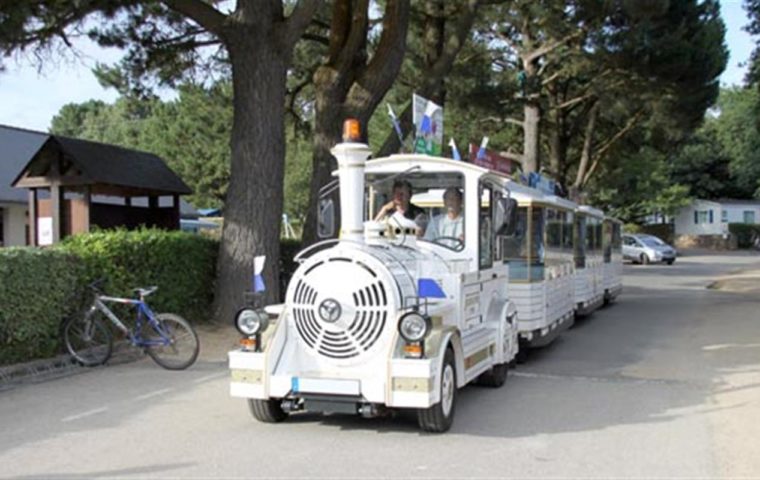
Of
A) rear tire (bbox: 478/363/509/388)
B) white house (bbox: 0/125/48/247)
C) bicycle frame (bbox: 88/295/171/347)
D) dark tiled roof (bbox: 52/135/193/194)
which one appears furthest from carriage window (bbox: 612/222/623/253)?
white house (bbox: 0/125/48/247)

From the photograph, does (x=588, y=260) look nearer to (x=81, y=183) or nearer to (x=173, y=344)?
(x=173, y=344)

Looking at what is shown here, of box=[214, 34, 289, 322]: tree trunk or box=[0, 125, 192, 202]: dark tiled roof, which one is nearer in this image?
box=[214, 34, 289, 322]: tree trunk

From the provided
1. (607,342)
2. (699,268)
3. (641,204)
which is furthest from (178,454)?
(641,204)

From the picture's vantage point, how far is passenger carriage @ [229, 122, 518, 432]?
6.67 metres

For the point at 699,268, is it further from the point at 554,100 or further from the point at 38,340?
the point at 38,340

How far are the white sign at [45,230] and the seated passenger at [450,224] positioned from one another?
9915mm

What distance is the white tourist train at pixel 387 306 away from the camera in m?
6.75

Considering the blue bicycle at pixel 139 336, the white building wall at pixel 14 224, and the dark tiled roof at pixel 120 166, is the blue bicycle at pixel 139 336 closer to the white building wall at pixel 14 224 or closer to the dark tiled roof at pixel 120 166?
the dark tiled roof at pixel 120 166

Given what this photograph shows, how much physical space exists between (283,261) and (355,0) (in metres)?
5.80

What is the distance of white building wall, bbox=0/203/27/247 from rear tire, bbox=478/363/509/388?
20915mm

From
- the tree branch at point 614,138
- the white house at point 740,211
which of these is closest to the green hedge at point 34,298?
the tree branch at point 614,138

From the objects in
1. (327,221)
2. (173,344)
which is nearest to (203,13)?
(173,344)

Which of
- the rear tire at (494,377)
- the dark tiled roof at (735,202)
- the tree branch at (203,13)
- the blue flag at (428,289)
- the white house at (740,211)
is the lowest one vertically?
the rear tire at (494,377)

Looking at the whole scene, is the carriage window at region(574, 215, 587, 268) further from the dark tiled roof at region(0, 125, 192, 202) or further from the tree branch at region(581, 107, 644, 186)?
the tree branch at region(581, 107, 644, 186)
